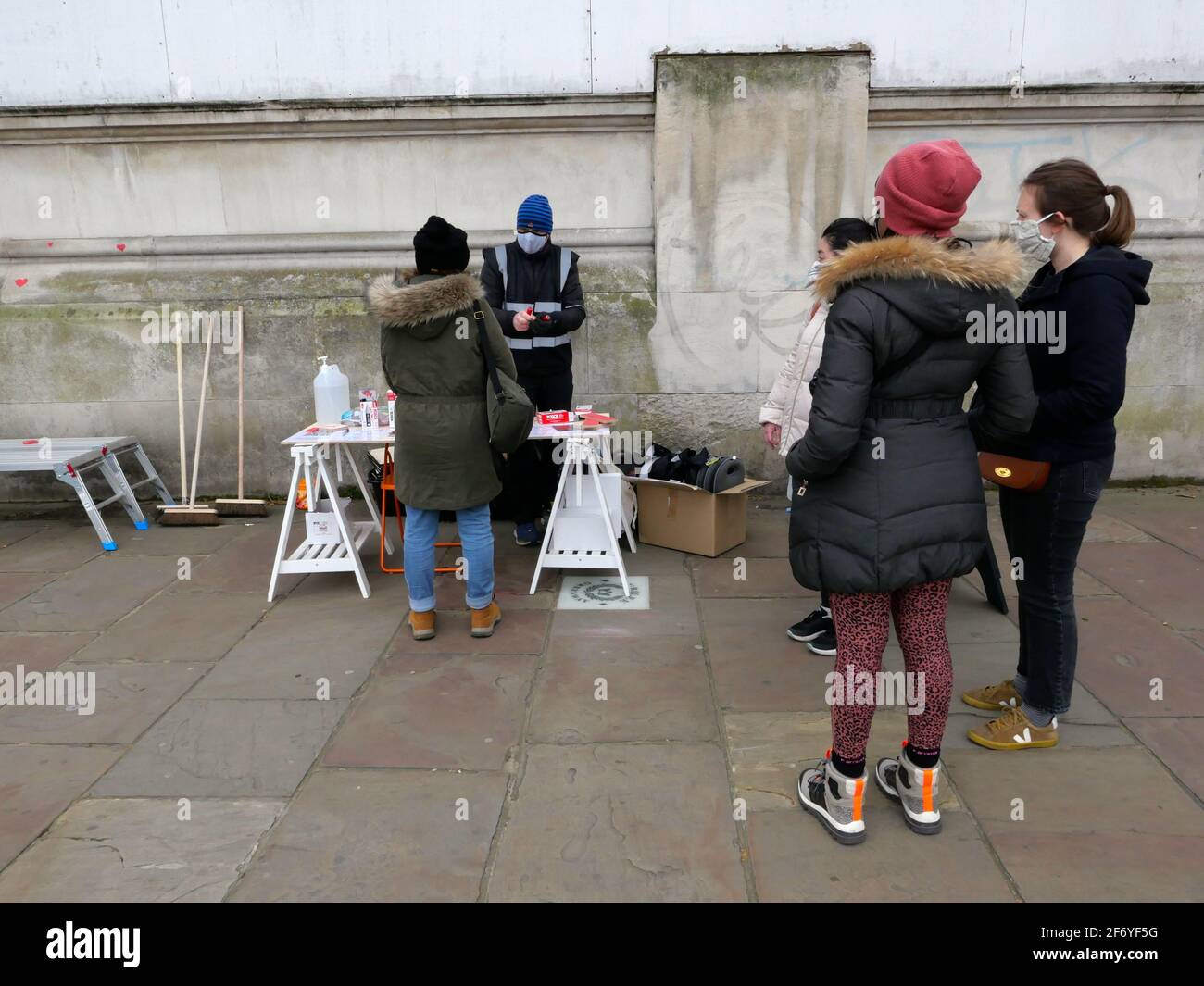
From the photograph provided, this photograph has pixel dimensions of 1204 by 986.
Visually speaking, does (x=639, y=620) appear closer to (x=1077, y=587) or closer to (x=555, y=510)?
(x=555, y=510)

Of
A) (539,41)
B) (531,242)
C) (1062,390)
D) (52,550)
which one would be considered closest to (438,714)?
(1062,390)

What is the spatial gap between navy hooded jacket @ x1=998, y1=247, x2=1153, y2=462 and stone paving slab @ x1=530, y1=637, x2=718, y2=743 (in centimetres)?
155

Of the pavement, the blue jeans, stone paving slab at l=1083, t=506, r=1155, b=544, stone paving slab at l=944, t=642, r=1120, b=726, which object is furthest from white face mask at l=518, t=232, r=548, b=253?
stone paving slab at l=1083, t=506, r=1155, b=544

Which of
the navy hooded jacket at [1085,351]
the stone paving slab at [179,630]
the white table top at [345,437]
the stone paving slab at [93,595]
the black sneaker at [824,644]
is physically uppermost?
the navy hooded jacket at [1085,351]

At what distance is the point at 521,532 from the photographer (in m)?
5.55

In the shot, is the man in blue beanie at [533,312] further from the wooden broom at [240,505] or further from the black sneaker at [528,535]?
the wooden broom at [240,505]

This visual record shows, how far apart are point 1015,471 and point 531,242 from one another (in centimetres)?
310

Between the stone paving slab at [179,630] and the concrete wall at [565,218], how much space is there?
201cm

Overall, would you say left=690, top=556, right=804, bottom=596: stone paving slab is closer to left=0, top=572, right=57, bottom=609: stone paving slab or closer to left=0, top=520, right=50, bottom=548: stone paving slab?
left=0, top=572, right=57, bottom=609: stone paving slab

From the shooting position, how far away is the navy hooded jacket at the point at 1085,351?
2773 mm

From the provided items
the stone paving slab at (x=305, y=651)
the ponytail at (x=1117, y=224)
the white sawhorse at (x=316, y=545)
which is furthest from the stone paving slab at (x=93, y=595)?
the ponytail at (x=1117, y=224)

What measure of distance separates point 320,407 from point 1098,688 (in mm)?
4157
